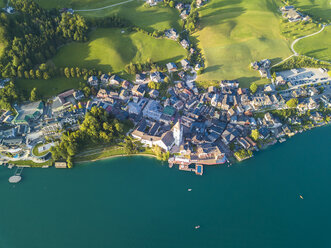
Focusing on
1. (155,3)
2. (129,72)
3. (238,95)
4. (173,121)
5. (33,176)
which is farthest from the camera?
(155,3)

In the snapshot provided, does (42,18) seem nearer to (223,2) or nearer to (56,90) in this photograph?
(56,90)

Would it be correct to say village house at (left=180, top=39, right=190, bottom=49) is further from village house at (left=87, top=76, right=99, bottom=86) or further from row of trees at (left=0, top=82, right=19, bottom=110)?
row of trees at (left=0, top=82, right=19, bottom=110)

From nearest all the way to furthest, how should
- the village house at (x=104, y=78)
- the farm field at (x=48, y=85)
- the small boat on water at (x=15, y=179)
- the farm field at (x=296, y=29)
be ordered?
1. the small boat on water at (x=15, y=179)
2. the farm field at (x=48, y=85)
3. the village house at (x=104, y=78)
4. the farm field at (x=296, y=29)

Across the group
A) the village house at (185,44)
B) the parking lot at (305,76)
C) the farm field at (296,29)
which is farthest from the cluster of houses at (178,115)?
the farm field at (296,29)

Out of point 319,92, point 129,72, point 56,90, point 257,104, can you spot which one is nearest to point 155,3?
point 129,72

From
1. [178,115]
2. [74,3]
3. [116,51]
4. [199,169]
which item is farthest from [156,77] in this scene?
[74,3]

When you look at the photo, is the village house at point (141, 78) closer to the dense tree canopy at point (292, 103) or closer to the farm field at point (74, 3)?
the dense tree canopy at point (292, 103)
